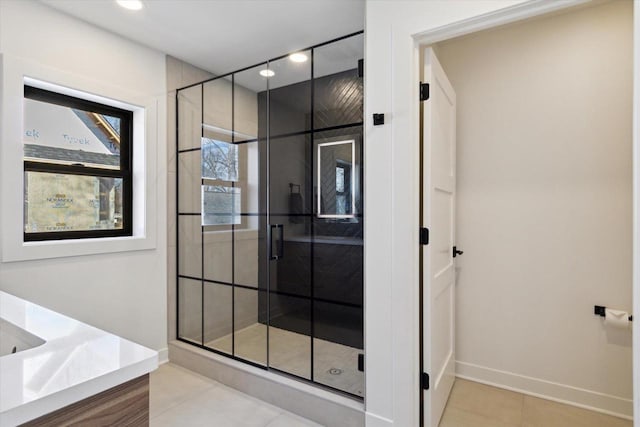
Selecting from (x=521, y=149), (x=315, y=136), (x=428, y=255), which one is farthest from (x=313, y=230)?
(x=521, y=149)

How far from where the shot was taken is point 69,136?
7.79ft

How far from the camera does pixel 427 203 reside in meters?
1.79

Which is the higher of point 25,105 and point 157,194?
point 25,105

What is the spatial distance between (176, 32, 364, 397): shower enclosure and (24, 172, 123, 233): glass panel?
519 mm

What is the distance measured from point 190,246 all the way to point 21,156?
1273 millimetres

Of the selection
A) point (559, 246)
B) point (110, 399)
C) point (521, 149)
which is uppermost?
point (521, 149)

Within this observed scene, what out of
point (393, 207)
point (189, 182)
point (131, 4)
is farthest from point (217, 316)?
point (131, 4)

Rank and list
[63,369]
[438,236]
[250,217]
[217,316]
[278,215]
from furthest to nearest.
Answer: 1. [217,316]
2. [250,217]
3. [278,215]
4. [438,236]
5. [63,369]

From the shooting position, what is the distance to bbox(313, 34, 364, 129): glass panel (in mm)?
1981

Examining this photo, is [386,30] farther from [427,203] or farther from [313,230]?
[313,230]

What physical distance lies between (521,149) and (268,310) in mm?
2139

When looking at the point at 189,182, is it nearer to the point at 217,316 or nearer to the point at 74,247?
the point at 74,247

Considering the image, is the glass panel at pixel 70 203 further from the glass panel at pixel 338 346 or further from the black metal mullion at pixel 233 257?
the glass panel at pixel 338 346

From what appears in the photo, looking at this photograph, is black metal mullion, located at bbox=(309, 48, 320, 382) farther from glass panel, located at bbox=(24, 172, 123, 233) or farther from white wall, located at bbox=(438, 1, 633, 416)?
glass panel, located at bbox=(24, 172, 123, 233)
